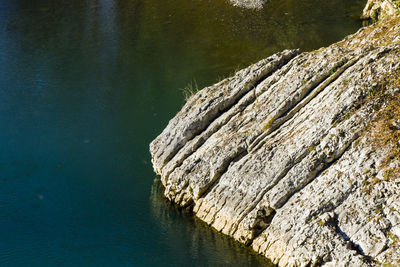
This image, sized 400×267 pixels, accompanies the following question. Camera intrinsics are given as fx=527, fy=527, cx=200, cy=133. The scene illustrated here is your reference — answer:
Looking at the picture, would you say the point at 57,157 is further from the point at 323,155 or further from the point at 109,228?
the point at 323,155

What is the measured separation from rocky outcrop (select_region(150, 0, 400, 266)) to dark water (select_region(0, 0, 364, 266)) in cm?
173

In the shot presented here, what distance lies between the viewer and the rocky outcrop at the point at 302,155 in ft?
64.0

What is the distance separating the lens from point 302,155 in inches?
866

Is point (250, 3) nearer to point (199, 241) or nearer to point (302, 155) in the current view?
point (302, 155)

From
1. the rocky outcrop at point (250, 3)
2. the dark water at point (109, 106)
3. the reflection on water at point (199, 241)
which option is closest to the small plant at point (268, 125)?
the reflection on water at point (199, 241)

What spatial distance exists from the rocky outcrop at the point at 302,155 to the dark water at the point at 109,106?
173cm

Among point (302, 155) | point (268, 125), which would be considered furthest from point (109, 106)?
point (302, 155)

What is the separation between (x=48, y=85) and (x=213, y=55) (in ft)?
44.9

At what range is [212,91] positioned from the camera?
90.9ft

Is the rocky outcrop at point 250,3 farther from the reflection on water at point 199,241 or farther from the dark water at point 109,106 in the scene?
the reflection on water at point 199,241

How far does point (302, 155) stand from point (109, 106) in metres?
18.6

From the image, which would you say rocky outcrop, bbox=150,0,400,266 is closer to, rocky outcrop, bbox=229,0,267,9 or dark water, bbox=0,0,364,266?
dark water, bbox=0,0,364,266

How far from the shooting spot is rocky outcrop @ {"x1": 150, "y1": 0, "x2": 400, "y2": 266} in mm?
19500

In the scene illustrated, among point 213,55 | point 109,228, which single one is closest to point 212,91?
point 109,228
